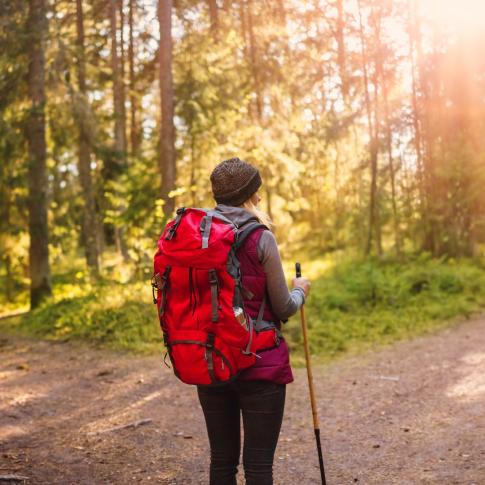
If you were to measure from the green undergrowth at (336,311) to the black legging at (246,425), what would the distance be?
20.2 ft

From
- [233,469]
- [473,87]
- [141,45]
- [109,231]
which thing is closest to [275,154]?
[473,87]

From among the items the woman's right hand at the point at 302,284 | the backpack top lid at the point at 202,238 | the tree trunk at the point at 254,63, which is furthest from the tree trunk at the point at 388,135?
the backpack top lid at the point at 202,238

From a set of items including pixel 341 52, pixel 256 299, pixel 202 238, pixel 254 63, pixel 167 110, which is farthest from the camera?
pixel 254 63

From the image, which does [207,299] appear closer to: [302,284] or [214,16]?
[302,284]

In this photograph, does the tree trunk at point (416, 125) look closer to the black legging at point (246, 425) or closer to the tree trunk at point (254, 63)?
the tree trunk at point (254, 63)

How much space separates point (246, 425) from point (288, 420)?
12.7ft

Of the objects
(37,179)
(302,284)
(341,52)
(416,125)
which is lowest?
(302,284)

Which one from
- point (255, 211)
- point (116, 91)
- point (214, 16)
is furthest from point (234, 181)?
point (116, 91)

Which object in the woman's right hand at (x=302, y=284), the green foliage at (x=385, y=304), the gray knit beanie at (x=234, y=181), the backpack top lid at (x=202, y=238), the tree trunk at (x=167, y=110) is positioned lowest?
the green foliage at (x=385, y=304)

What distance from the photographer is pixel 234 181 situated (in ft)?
9.76

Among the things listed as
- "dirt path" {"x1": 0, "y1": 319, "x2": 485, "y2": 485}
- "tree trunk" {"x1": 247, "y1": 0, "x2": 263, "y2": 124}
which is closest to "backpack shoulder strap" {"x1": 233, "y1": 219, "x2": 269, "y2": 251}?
"dirt path" {"x1": 0, "y1": 319, "x2": 485, "y2": 485}

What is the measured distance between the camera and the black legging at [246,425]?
113 inches

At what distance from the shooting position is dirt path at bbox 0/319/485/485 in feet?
16.6

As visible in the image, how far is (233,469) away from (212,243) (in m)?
1.25
